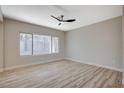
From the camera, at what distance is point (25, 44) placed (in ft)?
17.7

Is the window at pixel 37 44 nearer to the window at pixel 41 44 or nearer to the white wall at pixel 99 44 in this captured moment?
the window at pixel 41 44

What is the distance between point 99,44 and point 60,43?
2981 millimetres

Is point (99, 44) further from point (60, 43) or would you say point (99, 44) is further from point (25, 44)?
point (25, 44)

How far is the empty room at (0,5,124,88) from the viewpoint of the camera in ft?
12.6

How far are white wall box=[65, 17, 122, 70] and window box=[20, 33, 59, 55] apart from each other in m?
1.31

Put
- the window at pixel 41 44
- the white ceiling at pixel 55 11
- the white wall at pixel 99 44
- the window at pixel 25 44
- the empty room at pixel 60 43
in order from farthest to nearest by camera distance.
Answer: the window at pixel 41 44, the window at pixel 25 44, the white wall at pixel 99 44, the empty room at pixel 60 43, the white ceiling at pixel 55 11

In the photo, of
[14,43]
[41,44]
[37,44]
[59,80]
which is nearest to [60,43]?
[41,44]

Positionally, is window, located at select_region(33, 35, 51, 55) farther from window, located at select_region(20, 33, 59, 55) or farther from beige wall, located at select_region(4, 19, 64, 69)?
beige wall, located at select_region(4, 19, 64, 69)

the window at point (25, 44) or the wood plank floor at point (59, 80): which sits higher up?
the window at point (25, 44)

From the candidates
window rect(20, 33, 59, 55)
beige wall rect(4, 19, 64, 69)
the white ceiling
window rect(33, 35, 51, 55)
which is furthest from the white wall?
beige wall rect(4, 19, 64, 69)

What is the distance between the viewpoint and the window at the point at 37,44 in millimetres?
5344

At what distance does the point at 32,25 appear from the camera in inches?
221

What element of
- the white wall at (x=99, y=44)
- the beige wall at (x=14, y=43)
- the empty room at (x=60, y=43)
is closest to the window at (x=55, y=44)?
the empty room at (x=60, y=43)
